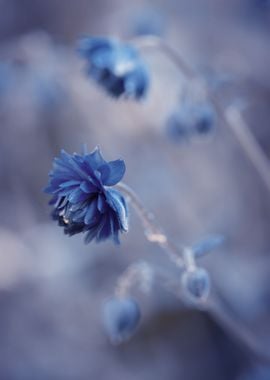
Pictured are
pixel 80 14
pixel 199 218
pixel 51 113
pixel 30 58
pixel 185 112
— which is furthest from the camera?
pixel 80 14

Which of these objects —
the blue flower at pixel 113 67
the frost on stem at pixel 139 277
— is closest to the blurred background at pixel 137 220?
the blue flower at pixel 113 67

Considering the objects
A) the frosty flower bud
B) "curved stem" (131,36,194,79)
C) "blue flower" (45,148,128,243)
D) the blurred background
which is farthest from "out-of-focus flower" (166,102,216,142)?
"blue flower" (45,148,128,243)

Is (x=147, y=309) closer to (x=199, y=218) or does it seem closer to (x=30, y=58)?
(x=199, y=218)

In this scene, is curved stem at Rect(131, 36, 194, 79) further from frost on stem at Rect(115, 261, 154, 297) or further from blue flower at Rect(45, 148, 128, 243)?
blue flower at Rect(45, 148, 128, 243)

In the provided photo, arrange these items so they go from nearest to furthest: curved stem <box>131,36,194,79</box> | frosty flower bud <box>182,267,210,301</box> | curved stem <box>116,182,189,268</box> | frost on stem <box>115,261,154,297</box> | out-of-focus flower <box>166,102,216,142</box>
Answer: curved stem <box>116,182,189,268</box> → frosty flower bud <box>182,267,210,301</box> → frost on stem <box>115,261,154,297</box> → curved stem <box>131,36,194,79</box> → out-of-focus flower <box>166,102,216,142</box>

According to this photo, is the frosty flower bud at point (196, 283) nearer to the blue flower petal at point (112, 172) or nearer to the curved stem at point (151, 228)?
the curved stem at point (151, 228)

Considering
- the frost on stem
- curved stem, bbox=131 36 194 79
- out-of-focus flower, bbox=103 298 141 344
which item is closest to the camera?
the frost on stem

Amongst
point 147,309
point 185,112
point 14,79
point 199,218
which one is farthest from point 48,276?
point 185,112
